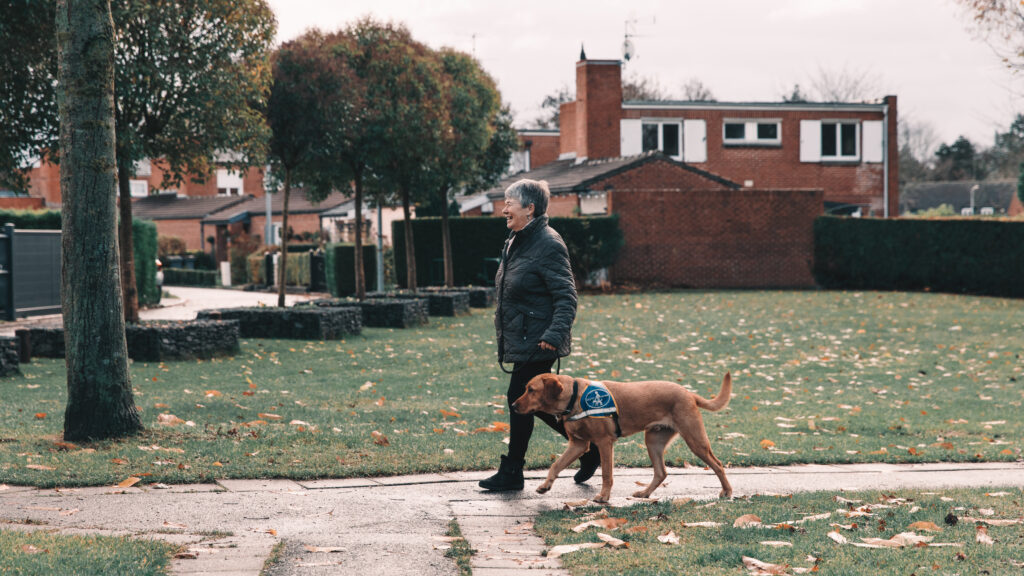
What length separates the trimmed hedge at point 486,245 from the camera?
2947 cm

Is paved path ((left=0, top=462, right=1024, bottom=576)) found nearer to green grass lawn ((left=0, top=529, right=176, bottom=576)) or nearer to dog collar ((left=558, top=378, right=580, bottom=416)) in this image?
green grass lawn ((left=0, top=529, right=176, bottom=576))

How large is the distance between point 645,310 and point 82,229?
54.3 ft

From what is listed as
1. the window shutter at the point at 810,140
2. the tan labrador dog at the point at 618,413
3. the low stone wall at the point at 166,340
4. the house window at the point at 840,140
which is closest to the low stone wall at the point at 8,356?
the low stone wall at the point at 166,340

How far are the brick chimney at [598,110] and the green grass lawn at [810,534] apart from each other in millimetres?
34938

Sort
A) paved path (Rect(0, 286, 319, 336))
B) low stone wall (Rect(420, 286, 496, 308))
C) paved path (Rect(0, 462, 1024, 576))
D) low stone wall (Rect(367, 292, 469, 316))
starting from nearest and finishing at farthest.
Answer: paved path (Rect(0, 462, 1024, 576)) < paved path (Rect(0, 286, 319, 336)) < low stone wall (Rect(367, 292, 469, 316)) < low stone wall (Rect(420, 286, 496, 308))

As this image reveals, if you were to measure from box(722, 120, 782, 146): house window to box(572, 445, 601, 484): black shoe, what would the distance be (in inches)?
A: 1478

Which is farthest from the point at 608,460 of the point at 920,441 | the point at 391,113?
the point at 391,113

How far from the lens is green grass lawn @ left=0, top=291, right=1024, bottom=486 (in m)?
7.12

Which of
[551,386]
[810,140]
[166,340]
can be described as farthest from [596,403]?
[810,140]

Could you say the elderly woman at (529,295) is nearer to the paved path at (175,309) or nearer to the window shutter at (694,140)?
the paved path at (175,309)

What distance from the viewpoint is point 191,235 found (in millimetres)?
66875

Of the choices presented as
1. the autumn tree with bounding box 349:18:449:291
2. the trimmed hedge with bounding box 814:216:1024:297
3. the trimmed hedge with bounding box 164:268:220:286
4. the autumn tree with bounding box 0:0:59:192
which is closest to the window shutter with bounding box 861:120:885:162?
the trimmed hedge with bounding box 814:216:1024:297

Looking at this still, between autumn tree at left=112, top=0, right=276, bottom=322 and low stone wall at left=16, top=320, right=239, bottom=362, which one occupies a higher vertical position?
autumn tree at left=112, top=0, right=276, bottom=322

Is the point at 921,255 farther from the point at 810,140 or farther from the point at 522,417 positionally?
the point at 522,417
